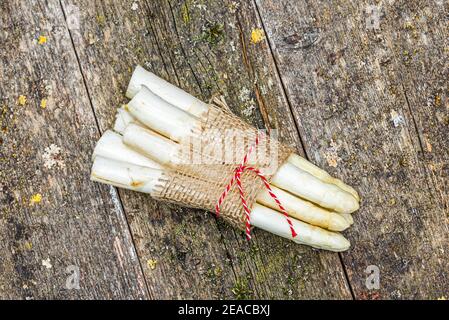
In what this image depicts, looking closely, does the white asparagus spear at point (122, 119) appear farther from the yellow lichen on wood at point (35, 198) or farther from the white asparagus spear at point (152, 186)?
the yellow lichen on wood at point (35, 198)

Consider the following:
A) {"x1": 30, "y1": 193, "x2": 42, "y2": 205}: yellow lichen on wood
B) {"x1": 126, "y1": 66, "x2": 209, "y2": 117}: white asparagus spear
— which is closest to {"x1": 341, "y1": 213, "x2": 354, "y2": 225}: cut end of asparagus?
{"x1": 126, "y1": 66, "x2": 209, "y2": 117}: white asparagus spear

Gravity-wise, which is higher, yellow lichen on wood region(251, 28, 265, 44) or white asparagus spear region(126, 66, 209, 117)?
yellow lichen on wood region(251, 28, 265, 44)

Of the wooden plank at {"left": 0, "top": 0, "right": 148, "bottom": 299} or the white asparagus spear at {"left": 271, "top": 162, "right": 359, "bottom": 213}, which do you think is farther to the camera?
the wooden plank at {"left": 0, "top": 0, "right": 148, "bottom": 299}

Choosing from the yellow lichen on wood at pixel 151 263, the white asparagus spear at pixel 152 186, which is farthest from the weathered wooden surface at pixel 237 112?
the white asparagus spear at pixel 152 186

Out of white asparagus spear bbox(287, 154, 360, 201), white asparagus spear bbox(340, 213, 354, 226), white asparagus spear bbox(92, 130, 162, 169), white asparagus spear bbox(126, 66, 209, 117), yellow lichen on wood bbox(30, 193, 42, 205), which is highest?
white asparagus spear bbox(126, 66, 209, 117)

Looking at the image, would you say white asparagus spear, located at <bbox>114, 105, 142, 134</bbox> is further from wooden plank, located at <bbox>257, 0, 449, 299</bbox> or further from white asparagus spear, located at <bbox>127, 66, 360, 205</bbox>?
wooden plank, located at <bbox>257, 0, 449, 299</bbox>

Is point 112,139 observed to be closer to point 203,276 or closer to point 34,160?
point 34,160

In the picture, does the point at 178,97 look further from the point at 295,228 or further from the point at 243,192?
the point at 295,228
